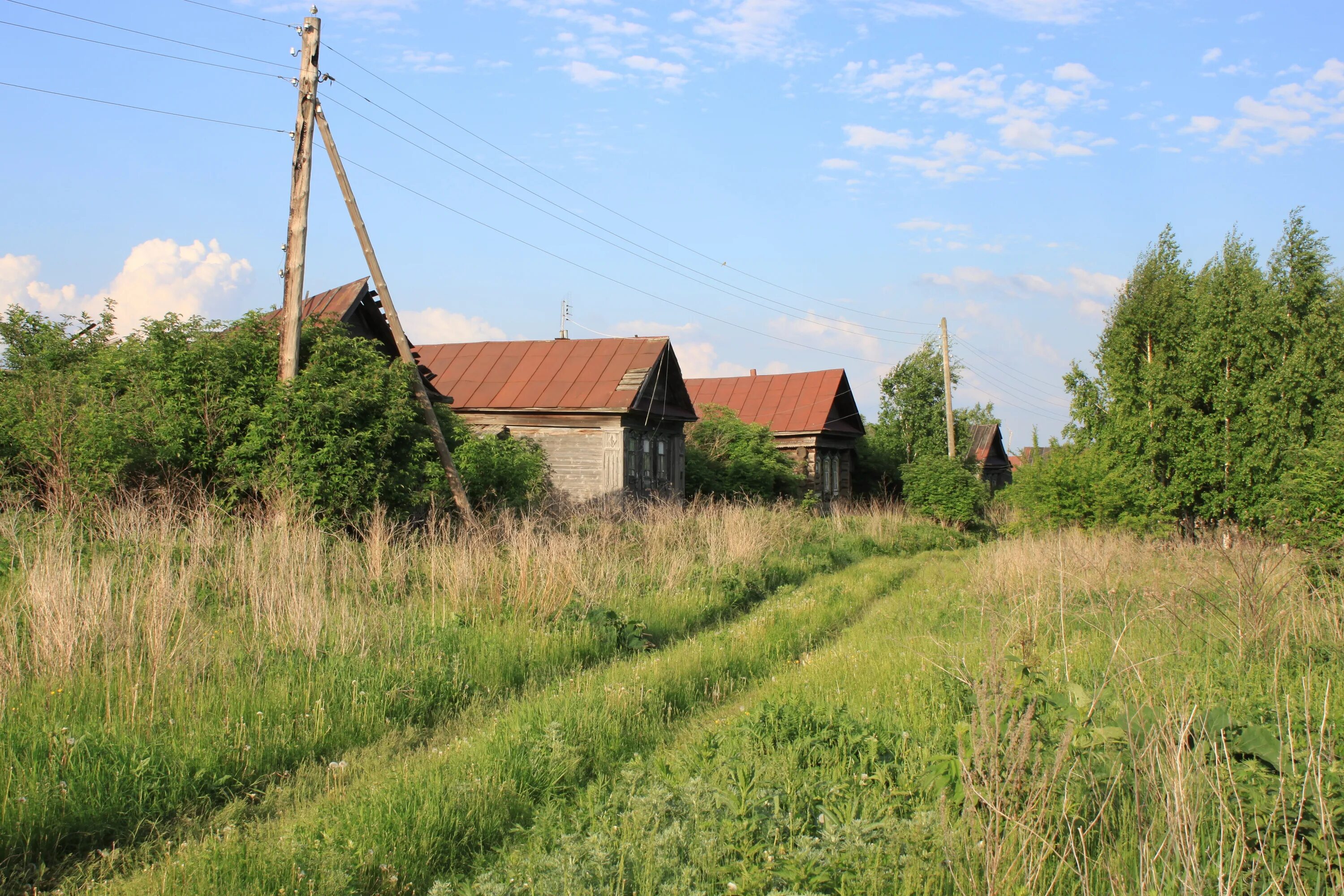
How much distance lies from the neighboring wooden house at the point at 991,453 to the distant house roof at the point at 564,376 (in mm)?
28858

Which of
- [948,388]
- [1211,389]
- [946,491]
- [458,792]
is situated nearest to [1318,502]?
[1211,389]

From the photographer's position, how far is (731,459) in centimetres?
2628

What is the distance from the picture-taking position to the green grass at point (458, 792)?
135 inches

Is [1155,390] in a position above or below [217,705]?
above

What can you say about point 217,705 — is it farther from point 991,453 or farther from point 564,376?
point 991,453

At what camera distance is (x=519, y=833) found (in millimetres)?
4035

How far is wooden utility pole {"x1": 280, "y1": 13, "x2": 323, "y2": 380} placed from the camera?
1127 cm

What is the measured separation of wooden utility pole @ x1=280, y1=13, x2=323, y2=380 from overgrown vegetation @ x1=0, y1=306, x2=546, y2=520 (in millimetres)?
365

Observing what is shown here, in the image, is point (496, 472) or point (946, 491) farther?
point (946, 491)

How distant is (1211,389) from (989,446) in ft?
112

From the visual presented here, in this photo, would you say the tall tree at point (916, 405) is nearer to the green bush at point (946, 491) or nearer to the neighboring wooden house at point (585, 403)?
the green bush at point (946, 491)

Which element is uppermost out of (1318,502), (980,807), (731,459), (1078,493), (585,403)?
(585,403)

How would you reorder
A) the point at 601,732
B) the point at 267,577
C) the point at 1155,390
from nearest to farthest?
the point at 601,732
the point at 267,577
the point at 1155,390

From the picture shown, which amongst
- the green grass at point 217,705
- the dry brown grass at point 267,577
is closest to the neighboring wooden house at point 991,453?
the dry brown grass at point 267,577
